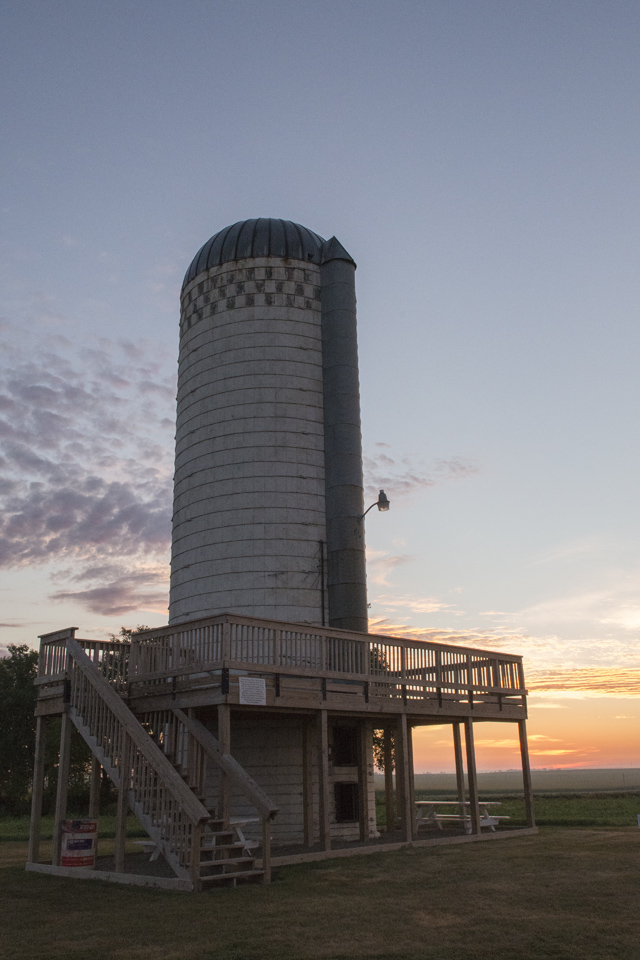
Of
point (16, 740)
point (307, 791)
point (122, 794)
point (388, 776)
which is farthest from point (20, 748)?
point (122, 794)

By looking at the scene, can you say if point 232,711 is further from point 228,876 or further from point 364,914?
point 364,914

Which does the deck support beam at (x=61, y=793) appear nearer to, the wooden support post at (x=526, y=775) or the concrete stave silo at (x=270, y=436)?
the concrete stave silo at (x=270, y=436)

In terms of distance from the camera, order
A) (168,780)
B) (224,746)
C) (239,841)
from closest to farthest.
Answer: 1. (168,780)
2. (224,746)
3. (239,841)

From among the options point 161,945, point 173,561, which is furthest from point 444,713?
point 161,945

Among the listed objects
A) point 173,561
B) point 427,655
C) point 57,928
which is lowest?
point 57,928

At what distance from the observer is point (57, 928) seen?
9.59 m

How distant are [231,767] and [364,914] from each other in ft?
13.4

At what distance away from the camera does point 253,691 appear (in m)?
14.2

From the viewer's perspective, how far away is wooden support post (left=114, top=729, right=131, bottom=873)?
13.5m

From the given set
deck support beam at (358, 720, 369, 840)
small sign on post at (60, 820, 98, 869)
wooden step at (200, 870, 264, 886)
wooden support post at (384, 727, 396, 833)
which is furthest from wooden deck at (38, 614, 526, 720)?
wooden support post at (384, 727, 396, 833)

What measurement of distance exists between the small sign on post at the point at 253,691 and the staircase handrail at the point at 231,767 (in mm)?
839

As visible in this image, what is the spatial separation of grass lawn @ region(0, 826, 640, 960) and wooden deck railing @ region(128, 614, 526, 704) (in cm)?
347

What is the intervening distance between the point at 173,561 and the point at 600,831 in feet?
42.5

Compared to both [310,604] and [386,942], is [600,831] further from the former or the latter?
[386,942]
